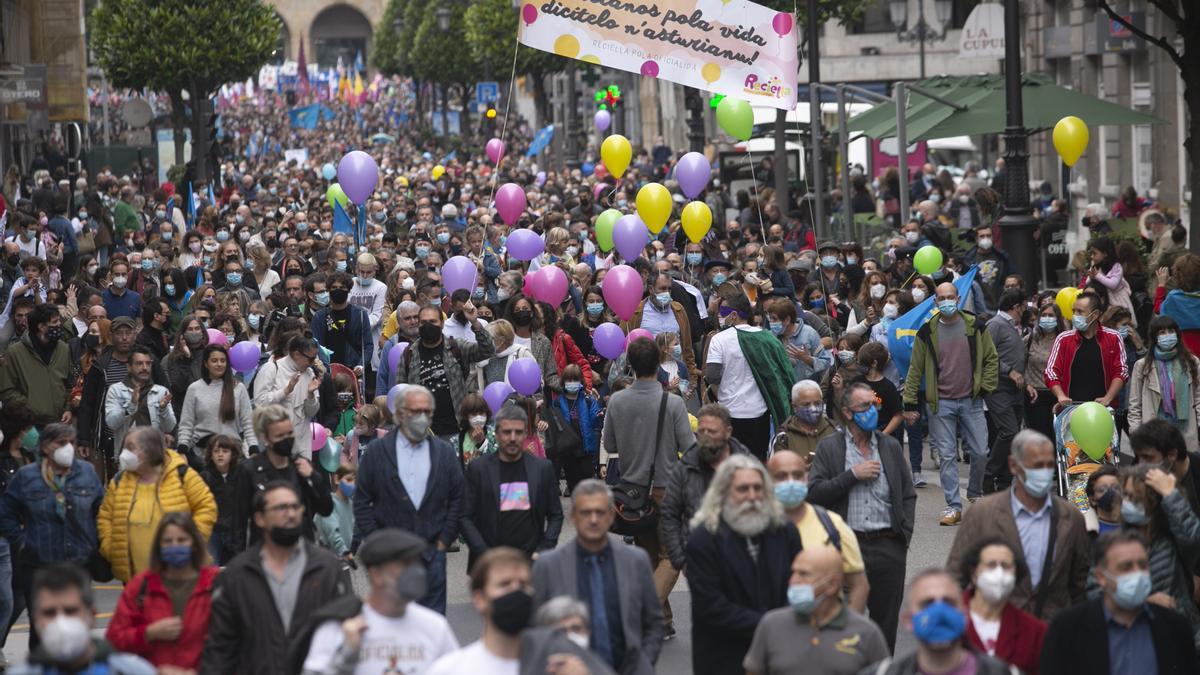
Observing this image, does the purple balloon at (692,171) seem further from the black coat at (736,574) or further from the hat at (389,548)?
the hat at (389,548)

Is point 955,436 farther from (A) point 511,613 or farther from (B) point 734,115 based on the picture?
(B) point 734,115

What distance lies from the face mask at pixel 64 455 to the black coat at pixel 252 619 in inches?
91.2

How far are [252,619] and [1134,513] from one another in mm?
3402

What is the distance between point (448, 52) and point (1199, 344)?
5692 cm

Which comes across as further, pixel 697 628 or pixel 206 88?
pixel 206 88

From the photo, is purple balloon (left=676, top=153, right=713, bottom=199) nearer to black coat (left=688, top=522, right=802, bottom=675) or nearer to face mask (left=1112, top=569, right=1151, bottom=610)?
black coat (left=688, top=522, right=802, bottom=675)

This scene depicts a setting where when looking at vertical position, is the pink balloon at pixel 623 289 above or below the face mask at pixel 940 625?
above

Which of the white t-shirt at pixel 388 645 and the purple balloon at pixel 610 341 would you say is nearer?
the white t-shirt at pixel 388 645

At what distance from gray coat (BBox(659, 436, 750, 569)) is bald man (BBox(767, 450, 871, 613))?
82cm

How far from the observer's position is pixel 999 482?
46.1ft

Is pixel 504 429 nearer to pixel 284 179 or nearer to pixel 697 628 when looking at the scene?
pixel 697 628

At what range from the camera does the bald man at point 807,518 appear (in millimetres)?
7648

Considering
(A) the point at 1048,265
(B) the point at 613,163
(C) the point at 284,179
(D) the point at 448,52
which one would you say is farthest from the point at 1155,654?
(D) the point at 448,52

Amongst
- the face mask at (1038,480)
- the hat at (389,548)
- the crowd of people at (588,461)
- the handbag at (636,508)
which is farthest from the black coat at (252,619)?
the handbag at (636,508)
